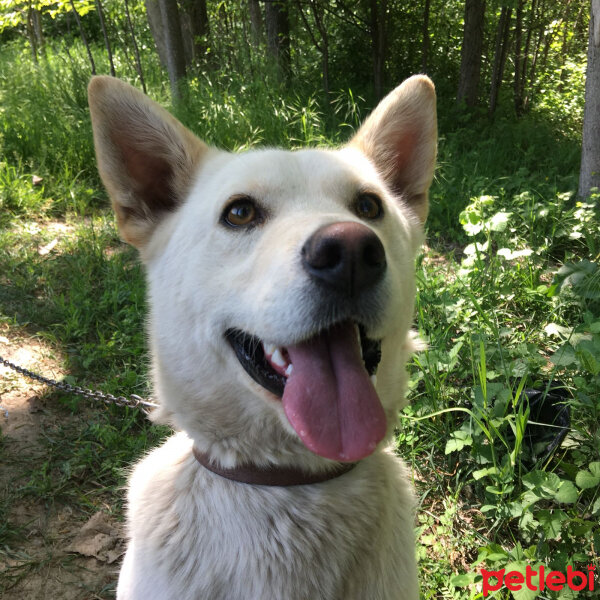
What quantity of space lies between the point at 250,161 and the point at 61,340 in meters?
2.45

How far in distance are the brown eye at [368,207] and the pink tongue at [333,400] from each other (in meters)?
0.51

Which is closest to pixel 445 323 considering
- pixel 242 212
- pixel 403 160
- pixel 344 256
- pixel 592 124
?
pixel 403 160

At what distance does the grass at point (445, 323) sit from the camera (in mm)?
2271

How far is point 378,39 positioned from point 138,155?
6.70 meters

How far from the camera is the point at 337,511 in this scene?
63.5 inches

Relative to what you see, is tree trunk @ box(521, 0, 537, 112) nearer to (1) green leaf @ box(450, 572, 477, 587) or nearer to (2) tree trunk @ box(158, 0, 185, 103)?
(2) tree trunk @ box(158, 0, 185, 103)

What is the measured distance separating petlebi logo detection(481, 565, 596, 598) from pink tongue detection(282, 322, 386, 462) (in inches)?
40.7

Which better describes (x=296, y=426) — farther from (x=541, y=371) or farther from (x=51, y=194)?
(x=51, y=194)

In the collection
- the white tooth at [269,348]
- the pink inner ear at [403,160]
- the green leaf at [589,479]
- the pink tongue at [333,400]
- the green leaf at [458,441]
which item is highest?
the pink inner ear at [403,160]

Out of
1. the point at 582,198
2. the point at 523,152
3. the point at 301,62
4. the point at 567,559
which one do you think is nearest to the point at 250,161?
the point at 567,559

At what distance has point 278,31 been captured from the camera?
26.2 feet

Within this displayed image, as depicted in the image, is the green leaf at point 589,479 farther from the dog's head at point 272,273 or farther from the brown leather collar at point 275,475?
the brown leather collar at point 275,475

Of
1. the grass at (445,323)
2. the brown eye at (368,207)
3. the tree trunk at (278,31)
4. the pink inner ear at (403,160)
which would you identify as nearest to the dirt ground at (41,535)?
the grass at (445,323)

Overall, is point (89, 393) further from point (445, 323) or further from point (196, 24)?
point (196, 24)
